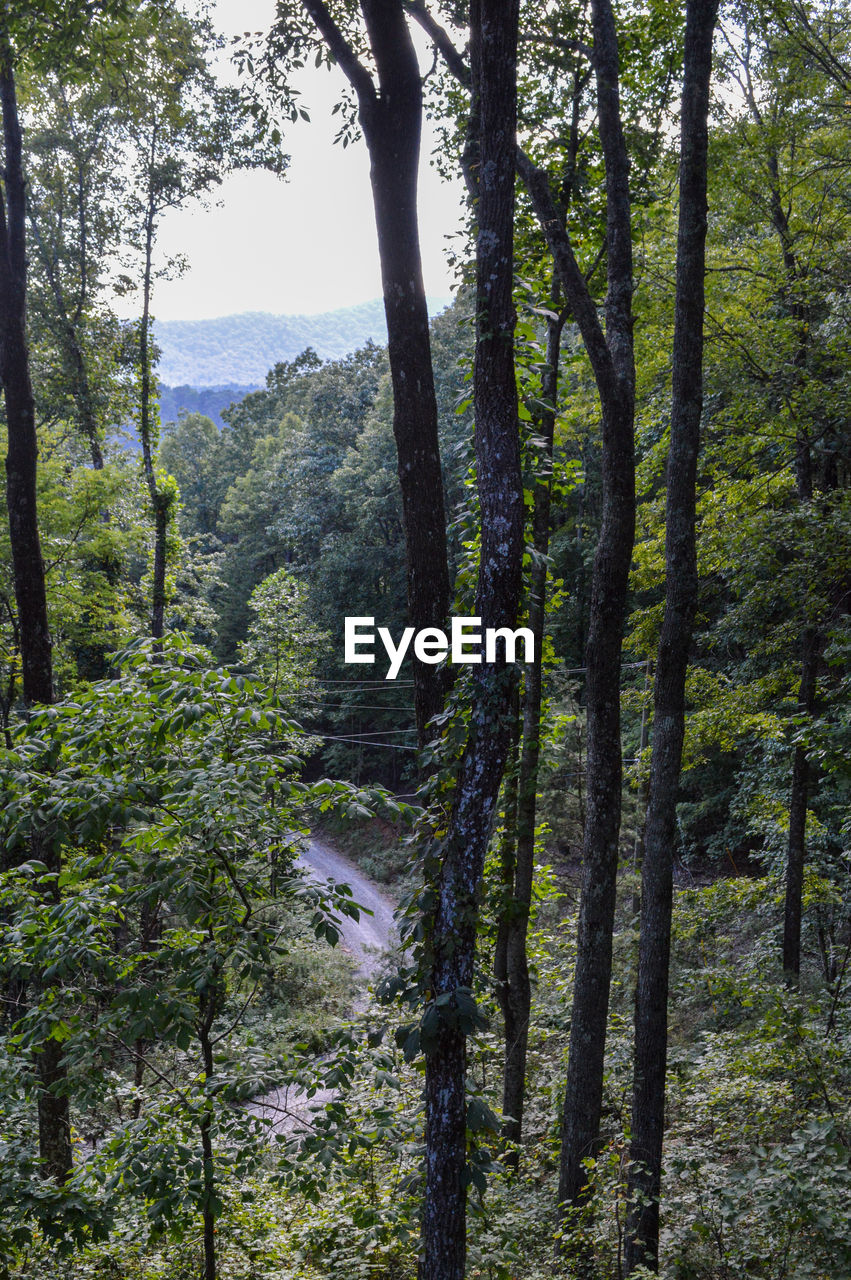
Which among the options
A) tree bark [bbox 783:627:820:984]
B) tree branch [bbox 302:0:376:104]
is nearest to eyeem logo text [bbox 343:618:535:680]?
tree branch [bbox 302:0:376:104]

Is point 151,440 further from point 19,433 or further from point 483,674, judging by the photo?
point 483,674

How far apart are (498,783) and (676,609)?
2.32 m

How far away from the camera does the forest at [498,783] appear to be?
11.9 ft

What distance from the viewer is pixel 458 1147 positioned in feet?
11.2

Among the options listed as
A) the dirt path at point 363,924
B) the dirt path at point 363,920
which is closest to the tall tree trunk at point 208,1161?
the dirt path at point 363,924

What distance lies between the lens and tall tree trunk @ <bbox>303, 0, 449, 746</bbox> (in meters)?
4.26

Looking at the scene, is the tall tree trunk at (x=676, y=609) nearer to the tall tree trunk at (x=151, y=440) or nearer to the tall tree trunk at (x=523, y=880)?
the tall tree trunk at (x=523, y=880)

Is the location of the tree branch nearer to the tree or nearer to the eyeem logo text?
the tree

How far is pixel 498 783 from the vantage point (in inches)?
139

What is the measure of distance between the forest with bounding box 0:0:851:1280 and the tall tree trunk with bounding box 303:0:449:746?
24mm

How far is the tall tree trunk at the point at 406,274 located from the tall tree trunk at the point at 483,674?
0.61 meters

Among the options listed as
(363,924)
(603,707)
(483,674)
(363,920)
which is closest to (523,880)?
(603,707)

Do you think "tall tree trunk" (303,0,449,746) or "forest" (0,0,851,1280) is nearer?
"forest" (0,0,851,1280)

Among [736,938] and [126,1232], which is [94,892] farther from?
[736,938]
